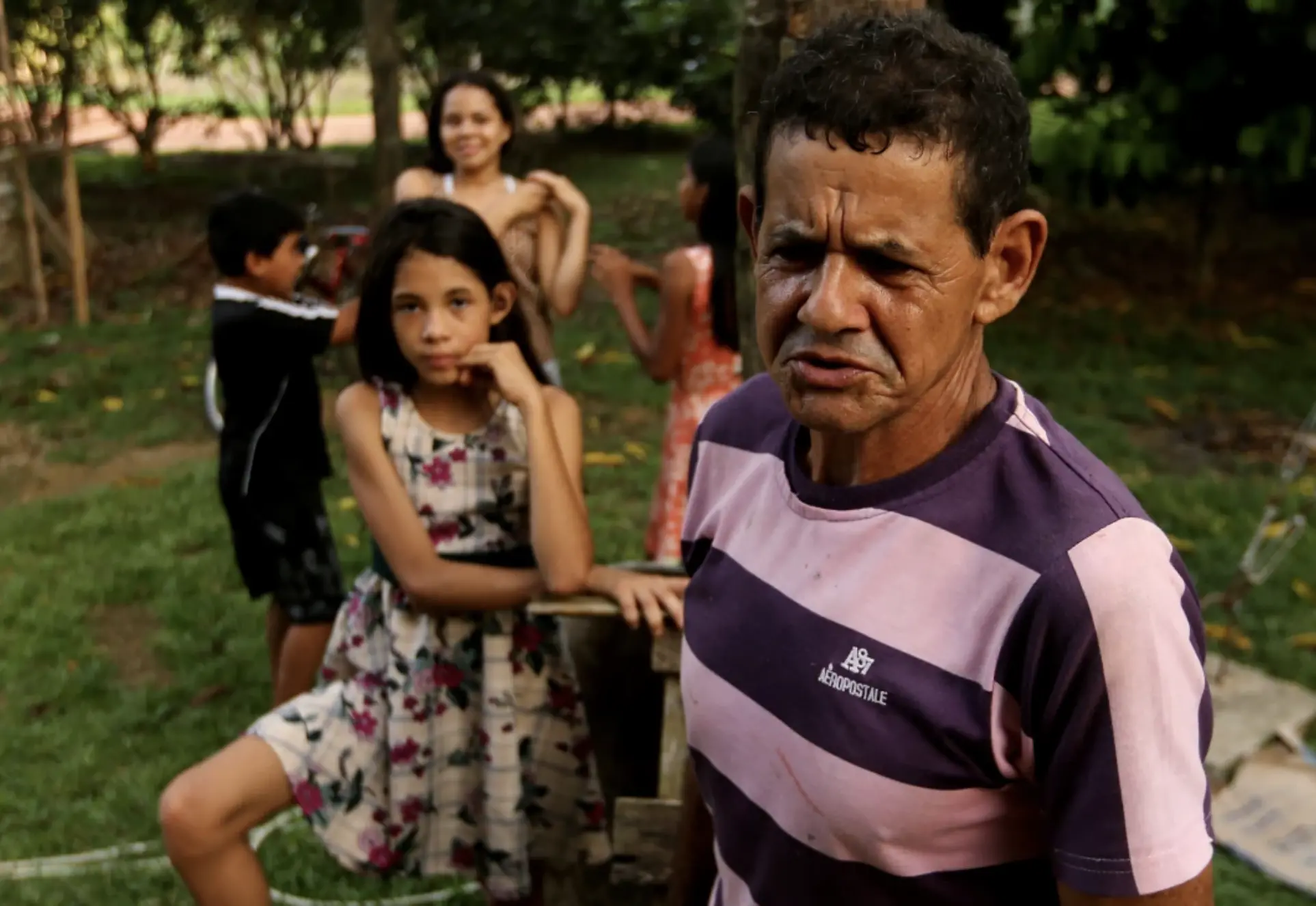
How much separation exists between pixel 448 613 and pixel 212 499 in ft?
13.4

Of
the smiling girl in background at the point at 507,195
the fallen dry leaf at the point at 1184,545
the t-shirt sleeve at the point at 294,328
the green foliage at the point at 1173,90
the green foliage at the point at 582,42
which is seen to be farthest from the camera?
the green foliage at the point at 582,42

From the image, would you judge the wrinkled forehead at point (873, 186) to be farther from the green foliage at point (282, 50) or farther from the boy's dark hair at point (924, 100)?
the green foliage at point (282, 50)

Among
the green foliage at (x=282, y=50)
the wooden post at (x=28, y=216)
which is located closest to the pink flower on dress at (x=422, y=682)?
the wooden post at (x=28, y=216)

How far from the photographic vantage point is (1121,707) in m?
1.03

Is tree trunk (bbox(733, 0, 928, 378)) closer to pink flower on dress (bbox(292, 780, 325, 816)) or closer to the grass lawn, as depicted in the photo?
pink flower on dress (bbox(292, 780, 325, 816))

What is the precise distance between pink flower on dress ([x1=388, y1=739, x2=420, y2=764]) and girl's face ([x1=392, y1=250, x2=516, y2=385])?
2.32 ft

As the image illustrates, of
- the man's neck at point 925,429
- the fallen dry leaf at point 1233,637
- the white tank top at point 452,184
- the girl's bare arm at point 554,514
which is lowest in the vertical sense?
the fallen dry leaf at point 1233,637

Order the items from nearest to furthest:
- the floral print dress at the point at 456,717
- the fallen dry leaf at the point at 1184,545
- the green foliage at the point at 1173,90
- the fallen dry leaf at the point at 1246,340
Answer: the floral print dress at the point at 456,717 < the fallen dry leaf at the point at 1184,545 < the green foliage at the point at 1173,90 < the fallen dry leaf at the point at 1246,340

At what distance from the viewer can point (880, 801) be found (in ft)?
3.87

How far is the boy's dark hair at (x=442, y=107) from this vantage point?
4.18 metres

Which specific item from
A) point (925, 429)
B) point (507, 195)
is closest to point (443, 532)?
point (925, 429)

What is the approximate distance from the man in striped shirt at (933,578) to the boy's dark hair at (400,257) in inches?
49.2

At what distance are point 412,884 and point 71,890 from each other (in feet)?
2.97

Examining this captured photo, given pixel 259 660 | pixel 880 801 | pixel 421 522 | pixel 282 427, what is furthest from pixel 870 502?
pixel 259 660
